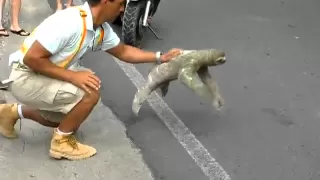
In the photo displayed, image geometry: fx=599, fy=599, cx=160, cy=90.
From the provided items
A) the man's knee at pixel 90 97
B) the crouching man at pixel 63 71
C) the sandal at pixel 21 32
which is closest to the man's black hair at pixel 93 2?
the crouching man at pixel 63 71

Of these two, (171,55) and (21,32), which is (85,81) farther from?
(21,32)

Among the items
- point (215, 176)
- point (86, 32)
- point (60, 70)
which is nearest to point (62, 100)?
point (60, 70)

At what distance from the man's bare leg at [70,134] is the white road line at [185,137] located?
0.65 metres

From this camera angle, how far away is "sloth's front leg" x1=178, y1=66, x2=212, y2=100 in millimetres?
3814

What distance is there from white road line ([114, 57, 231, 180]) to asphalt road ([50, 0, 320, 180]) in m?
0.04

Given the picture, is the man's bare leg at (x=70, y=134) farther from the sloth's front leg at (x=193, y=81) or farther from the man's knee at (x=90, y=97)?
the sloth's front leg at (x=193, y=81)

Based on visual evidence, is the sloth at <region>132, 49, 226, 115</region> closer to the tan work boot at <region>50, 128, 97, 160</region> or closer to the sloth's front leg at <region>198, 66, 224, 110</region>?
the sloth's front leg at <region>198, 66, 224, 110</region>

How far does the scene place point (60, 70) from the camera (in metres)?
3.42

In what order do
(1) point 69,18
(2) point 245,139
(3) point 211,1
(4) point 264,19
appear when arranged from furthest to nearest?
(3) point 211,1, (4) point 264,19, (2) point 245,139, (1) point 69,18

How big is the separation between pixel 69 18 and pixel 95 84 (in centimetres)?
40

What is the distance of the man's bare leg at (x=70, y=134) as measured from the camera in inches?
138

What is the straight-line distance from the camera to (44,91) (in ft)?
11.4

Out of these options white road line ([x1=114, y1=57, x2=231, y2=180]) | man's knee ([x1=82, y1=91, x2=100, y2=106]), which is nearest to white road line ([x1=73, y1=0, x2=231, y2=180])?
white road line ([x1=114, y1=57, x2=231, y2=180])

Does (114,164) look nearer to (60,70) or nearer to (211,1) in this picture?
(60,70)
